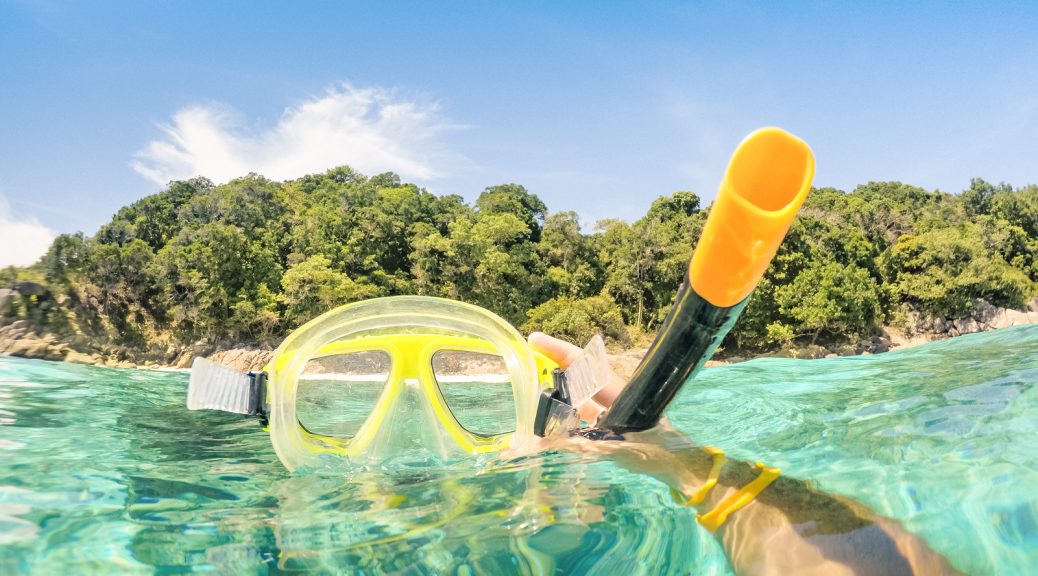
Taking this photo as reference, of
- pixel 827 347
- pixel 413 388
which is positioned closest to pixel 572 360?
pixel 413 388

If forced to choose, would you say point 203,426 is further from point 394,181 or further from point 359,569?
point 394,181

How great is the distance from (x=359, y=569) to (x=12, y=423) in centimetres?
271

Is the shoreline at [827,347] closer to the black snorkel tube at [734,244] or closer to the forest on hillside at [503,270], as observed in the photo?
the forest on hillside at [503,270]

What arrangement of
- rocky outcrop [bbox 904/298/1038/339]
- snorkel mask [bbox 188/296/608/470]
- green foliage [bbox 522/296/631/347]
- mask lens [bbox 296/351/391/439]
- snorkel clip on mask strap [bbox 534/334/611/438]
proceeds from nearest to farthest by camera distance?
1. snorkel clip on mask strap [bbox 534/334/611/438]
2. snorkel mask [bbox 188/296/608/470]
3. mask lens [bbox 296/351/391/439]
4. green foliage [bbox 522/296/631/347]
5. rocky outcrop [bbox 904/298/1038/339]

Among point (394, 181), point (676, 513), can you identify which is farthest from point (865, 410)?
point (394, 181)

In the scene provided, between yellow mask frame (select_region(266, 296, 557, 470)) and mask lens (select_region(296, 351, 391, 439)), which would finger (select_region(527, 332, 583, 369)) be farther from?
mask lens (select_region(296, 351, 391, 439))

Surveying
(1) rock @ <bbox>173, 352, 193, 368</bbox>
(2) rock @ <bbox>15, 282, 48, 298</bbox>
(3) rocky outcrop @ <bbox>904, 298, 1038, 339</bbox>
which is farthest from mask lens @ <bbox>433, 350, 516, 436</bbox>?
(3) rocky outcrop @ <bbox>904, 298, 1038, 339</bbox>

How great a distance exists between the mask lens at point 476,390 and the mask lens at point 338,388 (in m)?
0.24

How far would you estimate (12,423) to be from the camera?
2996mm

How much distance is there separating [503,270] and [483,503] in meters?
23.6

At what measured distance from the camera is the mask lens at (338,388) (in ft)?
7.41

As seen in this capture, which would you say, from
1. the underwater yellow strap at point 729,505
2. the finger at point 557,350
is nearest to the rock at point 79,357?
the finger at point 557,350

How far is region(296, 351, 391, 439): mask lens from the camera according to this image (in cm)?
226

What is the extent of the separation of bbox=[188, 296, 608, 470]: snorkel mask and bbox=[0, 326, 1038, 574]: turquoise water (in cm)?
14
